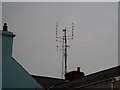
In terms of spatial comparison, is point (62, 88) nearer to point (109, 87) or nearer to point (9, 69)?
point (9, 69)

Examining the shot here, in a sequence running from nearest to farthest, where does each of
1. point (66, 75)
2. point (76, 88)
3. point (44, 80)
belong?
point (76, 88)
point (66, 75)
point (44, 80)

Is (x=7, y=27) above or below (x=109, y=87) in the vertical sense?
above

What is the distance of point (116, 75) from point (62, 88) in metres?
7.10

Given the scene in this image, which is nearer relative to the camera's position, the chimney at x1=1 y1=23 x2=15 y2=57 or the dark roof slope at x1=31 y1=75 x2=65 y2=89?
the chimney at x1=1 y1=23 x2=15 y2=57

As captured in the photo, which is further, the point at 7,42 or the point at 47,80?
the point at 47,80

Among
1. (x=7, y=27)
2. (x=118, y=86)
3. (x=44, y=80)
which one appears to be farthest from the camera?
(x=44, y=80)

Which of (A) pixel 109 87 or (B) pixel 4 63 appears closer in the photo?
(A) pixel 109 87

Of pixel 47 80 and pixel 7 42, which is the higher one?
pixel 7 42

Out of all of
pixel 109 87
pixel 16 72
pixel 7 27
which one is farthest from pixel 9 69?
pixel 109 87

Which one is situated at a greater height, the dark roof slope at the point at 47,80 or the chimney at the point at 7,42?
the chimney at the point at 7,42

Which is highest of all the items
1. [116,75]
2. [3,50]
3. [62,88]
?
[3,50]

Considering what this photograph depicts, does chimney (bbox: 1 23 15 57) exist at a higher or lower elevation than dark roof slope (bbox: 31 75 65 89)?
higher

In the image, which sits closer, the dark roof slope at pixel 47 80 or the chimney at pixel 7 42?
the chimney at pixel 7 42

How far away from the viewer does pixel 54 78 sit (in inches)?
1066
